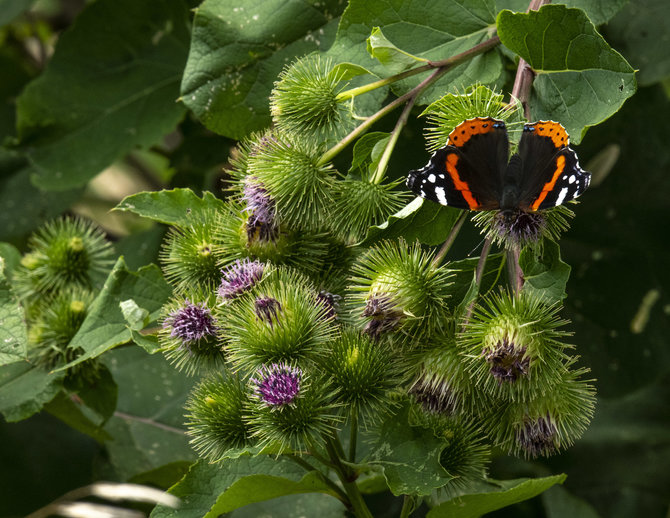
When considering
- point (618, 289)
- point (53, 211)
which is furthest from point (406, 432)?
point (53, 211)

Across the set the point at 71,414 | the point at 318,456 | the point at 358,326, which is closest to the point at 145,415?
the point at 71,414

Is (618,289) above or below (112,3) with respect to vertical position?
below

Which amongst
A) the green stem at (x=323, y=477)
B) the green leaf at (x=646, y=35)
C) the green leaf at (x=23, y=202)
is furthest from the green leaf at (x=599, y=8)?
the green leaf at (x=23, y=202)

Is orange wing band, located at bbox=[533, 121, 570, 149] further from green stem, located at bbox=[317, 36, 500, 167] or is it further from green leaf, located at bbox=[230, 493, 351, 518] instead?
green leaf, located at bbox=[230, 493, 351, 518]

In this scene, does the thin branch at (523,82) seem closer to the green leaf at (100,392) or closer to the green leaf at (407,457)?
the green leaf at (407,457)

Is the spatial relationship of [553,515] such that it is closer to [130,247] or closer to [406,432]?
[406,432]

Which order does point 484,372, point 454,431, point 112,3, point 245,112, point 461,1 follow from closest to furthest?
point 484,372 < point 454,431 < point 461,1 < point 245,112 < point 112,3

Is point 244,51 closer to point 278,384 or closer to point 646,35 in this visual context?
point 278,384
